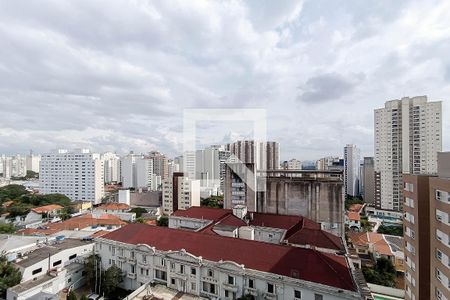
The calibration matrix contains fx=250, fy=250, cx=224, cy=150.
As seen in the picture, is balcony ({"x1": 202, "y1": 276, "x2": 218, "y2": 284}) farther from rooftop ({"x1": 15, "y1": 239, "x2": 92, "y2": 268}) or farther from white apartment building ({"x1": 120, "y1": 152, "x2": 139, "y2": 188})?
white apartment building ({"x1": 120, "y1": 152, "x2": 139, "y2": 188})

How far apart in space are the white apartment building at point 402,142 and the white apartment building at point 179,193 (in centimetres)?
2812

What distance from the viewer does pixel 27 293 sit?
468 inches

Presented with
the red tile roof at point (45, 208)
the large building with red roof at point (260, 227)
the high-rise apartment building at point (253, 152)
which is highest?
the high-rise apartment building at point (253, 152)

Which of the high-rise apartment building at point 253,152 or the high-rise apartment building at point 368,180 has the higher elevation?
the high-rise apartment building at point 253,152

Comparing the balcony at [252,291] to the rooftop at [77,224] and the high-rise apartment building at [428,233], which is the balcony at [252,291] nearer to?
the high-rise apartment building at [428,233]

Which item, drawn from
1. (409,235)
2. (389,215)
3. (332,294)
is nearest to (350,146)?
(389,215)

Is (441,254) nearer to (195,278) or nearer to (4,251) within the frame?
(195,278)

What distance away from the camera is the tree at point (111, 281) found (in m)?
14.0

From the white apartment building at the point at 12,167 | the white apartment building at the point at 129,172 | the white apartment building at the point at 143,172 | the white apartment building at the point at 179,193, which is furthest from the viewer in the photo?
the white apartment building at the point at 12,167

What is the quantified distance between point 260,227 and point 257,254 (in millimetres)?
5679

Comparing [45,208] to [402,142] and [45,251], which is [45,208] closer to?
[45,251]

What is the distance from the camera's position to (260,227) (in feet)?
58.6

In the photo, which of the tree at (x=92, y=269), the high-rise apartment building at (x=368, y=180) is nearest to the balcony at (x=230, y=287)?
the tree at (x=92, y=269)

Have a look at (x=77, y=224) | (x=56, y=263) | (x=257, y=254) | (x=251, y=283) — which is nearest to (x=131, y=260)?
(x=56, y=263)
